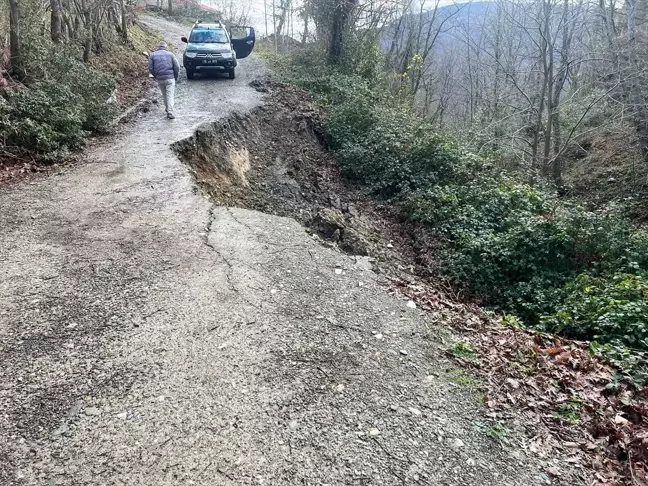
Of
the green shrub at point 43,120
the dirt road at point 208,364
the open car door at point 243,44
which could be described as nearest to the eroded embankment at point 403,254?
the dirt road at point 208,364

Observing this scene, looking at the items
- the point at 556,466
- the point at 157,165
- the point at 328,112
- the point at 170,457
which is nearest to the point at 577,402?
the point at 556,466

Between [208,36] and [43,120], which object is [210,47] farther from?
[43,120]

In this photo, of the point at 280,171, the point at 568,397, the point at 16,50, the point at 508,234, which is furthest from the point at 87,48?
the point at 568,397

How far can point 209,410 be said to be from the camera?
12.7 feet

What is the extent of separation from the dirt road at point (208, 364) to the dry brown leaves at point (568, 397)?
1.35 ft

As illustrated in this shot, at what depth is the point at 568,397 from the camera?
14.8 ft

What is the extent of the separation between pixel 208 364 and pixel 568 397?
140 inches

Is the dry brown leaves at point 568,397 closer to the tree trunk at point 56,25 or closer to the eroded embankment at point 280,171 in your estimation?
the eroded embankment at point 280,171

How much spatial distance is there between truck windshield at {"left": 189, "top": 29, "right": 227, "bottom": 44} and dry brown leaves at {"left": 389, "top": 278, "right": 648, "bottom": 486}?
1519 centimetres

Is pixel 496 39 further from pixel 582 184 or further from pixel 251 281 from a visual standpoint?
pixel 251 281

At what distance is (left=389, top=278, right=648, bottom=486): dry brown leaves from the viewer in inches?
152

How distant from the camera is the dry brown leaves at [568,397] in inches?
152

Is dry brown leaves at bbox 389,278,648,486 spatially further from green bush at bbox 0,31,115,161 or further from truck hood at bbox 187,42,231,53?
truck hood at bbox 187,42,231,53

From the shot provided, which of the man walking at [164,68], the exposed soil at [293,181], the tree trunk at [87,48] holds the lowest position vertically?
the exposed soil at [293,181]
